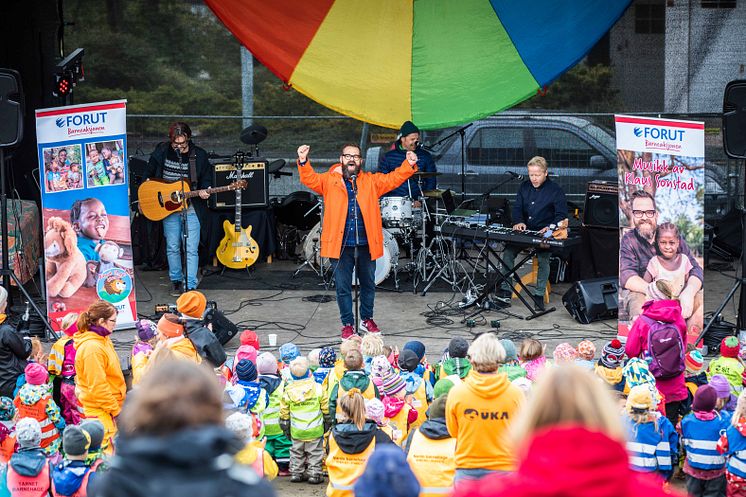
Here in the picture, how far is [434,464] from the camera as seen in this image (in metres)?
5.73

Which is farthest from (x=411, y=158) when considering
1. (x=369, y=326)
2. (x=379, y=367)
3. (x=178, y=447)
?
(x=178, y=447)

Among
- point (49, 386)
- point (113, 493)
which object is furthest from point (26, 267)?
point (113, 493)

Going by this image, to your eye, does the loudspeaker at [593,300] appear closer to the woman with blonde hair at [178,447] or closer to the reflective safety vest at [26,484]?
the reflective safety vest at [26,484]

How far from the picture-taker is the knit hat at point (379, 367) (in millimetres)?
6625

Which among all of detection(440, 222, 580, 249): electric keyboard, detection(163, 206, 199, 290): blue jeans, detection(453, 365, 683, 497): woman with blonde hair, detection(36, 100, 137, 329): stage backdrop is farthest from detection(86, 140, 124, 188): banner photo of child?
detection(453, 365, 683, 497): woman with blonde hair

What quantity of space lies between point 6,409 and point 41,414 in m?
0.27

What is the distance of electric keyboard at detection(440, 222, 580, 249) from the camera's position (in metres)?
10.0

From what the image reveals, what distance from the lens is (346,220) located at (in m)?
9.34

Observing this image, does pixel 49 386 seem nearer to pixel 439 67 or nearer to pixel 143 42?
pixel 439 67

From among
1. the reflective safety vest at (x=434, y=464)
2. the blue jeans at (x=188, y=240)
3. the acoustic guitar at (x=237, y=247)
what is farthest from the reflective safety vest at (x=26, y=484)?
the acoustic guitar at (x=237, y=247)

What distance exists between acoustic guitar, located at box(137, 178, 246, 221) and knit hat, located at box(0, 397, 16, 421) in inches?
177

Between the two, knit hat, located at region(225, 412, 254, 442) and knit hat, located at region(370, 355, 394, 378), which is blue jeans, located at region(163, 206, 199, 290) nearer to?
knit hat, located at region(370, 355, 394, 378)

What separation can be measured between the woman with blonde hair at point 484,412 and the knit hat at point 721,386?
1938mm

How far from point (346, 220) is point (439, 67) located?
1791 mm
